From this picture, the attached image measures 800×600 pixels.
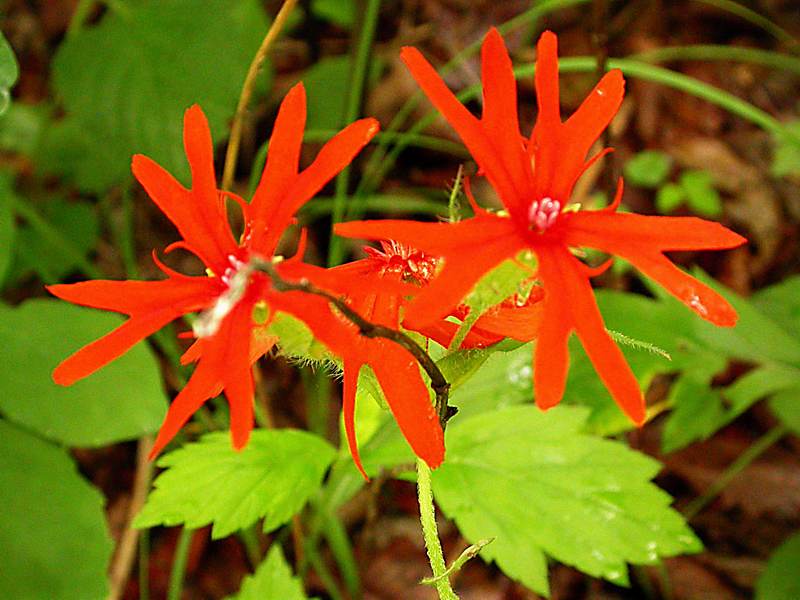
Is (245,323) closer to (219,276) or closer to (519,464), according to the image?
Result: (219,276)

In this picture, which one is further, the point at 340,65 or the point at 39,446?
the point at 340,65

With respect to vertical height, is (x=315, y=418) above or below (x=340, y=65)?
below

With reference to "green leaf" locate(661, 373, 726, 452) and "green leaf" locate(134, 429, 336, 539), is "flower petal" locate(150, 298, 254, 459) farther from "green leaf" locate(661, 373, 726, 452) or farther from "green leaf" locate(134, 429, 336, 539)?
"green leaf" locate(661, 373, 726, 452)

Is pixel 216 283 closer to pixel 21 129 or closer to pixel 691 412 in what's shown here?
pixel 691 412

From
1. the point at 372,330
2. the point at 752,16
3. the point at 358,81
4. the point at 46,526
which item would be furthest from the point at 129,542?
the point at 752,16

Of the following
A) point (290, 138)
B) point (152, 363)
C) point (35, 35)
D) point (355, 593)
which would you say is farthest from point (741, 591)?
point (35, 35)

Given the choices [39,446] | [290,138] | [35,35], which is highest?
[290,138]

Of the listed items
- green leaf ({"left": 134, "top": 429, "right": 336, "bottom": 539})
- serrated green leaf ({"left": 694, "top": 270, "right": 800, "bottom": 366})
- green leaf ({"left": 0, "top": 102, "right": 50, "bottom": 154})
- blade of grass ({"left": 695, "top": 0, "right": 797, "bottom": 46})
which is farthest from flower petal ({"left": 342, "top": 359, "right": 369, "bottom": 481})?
green leaf ({"left": 0, "top": 102, "right": 50, "bottom": 154})
